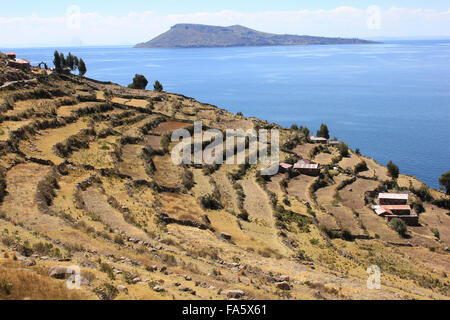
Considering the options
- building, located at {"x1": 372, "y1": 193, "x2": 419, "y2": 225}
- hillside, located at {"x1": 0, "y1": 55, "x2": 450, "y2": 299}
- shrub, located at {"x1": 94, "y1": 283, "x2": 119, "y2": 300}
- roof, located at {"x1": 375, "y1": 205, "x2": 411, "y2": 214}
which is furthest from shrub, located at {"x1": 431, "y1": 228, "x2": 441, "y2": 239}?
shrub, located at {"x1": 94, "y1": 283, "x2": 119, "y2": 300}

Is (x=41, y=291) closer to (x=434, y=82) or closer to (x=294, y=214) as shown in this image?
(x=294, y=214)

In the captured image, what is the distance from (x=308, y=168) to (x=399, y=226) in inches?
724

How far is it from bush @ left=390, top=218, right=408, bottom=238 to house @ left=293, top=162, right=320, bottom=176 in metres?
16.4

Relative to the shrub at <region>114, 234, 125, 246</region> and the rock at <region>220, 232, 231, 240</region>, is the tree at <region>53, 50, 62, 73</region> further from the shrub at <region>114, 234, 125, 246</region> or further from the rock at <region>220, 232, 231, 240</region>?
the shrub at <region>114, 234, 125, 246</region>

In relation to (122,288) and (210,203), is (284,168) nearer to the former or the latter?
(210,203)

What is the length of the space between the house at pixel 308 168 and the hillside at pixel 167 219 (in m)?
1.51

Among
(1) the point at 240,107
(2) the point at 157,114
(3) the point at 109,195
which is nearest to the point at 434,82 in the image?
(1) the point at 240,107

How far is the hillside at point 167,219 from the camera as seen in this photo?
57.2 feet

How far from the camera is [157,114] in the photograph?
66.8 m

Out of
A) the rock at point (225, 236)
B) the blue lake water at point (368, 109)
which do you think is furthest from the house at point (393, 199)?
the rock at point (225, 236)

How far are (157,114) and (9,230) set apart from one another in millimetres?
47925

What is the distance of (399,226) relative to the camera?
138ft

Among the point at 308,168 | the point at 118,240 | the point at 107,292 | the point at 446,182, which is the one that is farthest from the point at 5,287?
the point at 446,182

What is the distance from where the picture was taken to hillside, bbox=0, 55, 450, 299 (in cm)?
1744
